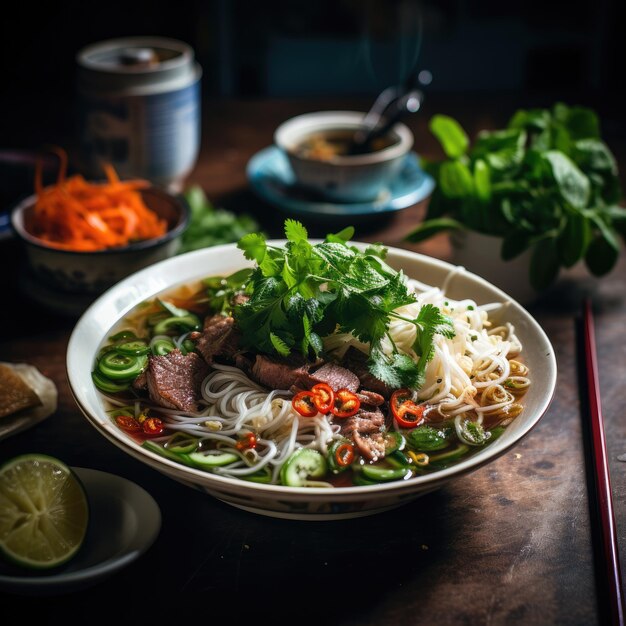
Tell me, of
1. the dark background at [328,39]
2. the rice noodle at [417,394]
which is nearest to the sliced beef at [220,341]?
Answer: the rice noodle at [417,394]

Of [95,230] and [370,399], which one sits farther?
[95,230]

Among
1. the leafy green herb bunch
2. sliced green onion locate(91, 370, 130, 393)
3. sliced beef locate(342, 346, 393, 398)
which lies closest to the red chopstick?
the leafy green herb bunch

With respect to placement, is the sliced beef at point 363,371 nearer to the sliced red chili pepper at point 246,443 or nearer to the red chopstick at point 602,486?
the sliced red chili pepper at point 246,443

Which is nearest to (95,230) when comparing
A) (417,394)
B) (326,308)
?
(326,308)

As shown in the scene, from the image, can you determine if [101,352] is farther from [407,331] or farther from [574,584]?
[574,584]

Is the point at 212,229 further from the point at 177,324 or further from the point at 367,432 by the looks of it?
the point at 367,432

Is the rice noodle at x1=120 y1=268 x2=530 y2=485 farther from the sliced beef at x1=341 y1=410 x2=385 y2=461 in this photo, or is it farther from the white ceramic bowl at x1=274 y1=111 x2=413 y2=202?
the white ceramic bowl at x1=274 y1=111 x2=413 y2=202

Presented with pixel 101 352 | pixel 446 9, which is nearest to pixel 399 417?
pixel 101 352
